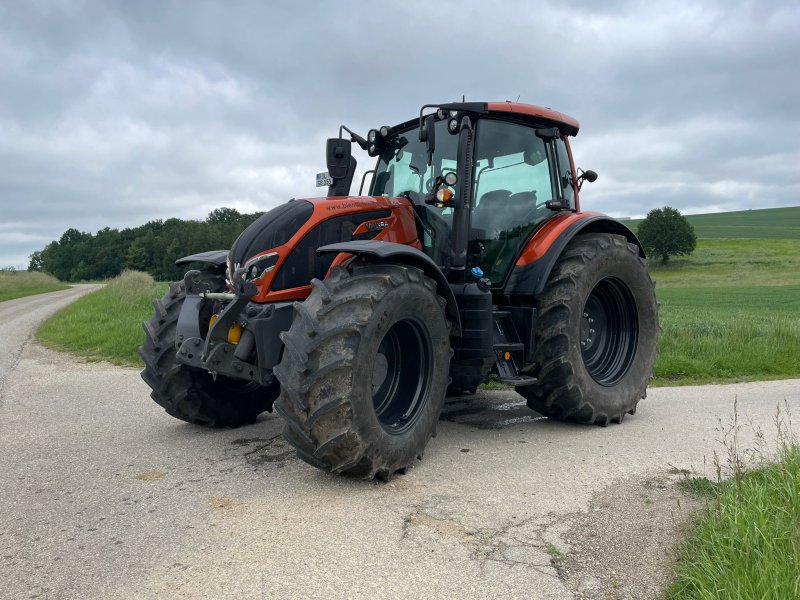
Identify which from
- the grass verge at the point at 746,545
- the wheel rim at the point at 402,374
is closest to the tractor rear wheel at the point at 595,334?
the wheel rim at the point at 402,374

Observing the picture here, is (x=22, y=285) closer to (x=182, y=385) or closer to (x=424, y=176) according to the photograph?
(x=182, y=385)

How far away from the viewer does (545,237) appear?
547cm

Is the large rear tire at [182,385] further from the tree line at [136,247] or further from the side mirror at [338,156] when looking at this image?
the tree line at [136,247]

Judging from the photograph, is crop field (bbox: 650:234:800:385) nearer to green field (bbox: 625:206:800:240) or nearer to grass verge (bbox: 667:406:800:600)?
grass verge (bbox: 667:406:800:600)

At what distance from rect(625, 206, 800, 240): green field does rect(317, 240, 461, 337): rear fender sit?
236 ft

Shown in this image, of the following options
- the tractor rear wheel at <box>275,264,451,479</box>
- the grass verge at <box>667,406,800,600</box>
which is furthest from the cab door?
the grass verge at <box>667,406,800,600</box>

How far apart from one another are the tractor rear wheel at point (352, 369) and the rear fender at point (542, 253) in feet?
3.53

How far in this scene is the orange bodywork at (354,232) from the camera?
4.52 meters

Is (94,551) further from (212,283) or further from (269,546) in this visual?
(212,283)


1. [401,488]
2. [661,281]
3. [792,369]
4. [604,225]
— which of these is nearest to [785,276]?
[661,281]

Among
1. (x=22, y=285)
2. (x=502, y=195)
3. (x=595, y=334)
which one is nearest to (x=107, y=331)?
(x=502, y=195)

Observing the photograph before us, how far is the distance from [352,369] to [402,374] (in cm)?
96

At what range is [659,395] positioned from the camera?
7258 millimetres

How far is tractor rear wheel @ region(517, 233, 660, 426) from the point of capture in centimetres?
528
